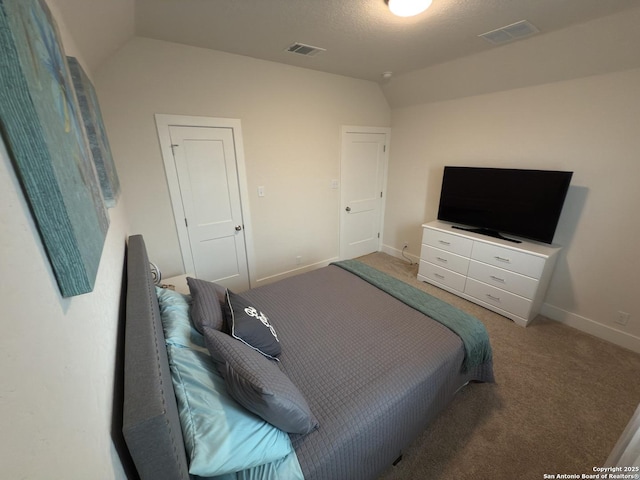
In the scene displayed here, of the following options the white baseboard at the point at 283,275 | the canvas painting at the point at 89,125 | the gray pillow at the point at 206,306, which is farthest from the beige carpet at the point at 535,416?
the white baseboard at the point at 283,275

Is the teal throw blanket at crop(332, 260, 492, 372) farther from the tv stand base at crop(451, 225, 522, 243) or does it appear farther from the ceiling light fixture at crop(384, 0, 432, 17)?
the ceiling light fixture at crop(384, 0, 432, 17)

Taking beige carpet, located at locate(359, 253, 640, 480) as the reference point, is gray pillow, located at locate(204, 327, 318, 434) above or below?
above

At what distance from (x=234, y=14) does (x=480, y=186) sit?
286 centimetres

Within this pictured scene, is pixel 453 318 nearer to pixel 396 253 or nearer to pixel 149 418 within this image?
pixel 149 418

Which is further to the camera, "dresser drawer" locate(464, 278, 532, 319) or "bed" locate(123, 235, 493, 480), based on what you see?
"dresser drawer" locate(464, 278, 532, 319)

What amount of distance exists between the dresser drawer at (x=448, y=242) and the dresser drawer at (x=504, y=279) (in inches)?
6.7

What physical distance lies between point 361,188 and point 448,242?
4.91 ft

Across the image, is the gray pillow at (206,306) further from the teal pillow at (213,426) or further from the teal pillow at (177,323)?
the teal pillow at (213,426)

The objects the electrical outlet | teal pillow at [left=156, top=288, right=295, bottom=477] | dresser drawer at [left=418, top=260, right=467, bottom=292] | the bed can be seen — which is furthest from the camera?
dresser drawer at [left=418, top=260, right=467, bottom=292]

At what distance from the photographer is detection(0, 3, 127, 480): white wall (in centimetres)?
31

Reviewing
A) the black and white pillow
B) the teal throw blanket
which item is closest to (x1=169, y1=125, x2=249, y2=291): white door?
the black and white pillow

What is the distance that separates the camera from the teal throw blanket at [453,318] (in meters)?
1.67

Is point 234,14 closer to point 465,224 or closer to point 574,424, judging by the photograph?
point 465,224

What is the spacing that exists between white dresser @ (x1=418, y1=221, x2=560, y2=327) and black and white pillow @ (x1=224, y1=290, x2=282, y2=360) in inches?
96.2
